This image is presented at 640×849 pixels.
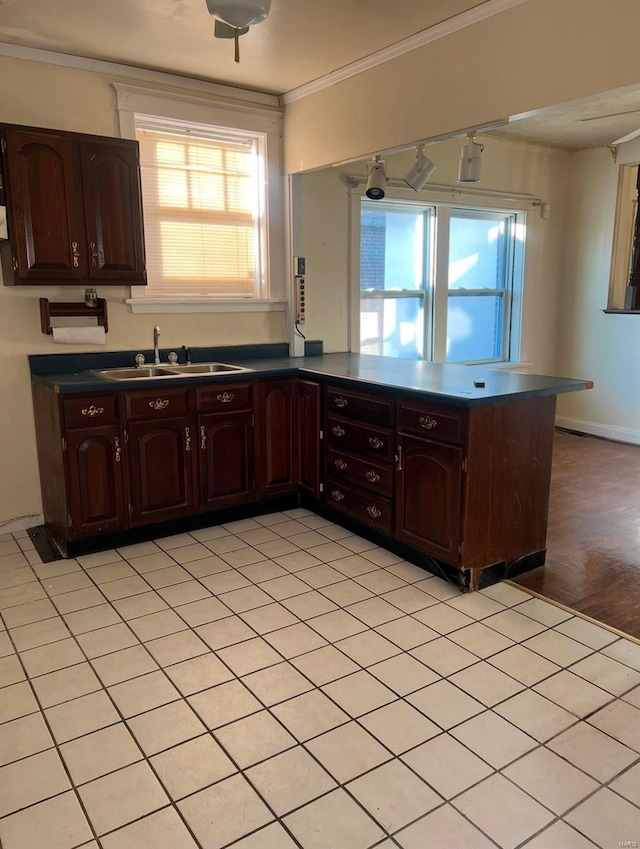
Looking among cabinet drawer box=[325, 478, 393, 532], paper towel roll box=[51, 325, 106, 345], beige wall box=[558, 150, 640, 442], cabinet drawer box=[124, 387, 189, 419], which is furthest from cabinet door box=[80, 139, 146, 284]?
beige wall box=[558, 150, 640, 442]

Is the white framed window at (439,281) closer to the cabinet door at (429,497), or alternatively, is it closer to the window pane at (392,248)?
the window pane at (392,248)

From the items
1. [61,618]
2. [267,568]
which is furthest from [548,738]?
[61,618]

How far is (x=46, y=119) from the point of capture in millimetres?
3391

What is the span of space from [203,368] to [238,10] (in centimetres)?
217

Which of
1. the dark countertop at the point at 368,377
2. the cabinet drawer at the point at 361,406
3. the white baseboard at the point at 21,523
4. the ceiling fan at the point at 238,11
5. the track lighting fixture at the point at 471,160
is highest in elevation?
the ceiling fan at the point at 238,11

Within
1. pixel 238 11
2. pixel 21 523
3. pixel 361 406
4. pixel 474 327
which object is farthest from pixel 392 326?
pixel 238 11

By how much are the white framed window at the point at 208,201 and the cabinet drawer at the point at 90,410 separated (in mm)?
801

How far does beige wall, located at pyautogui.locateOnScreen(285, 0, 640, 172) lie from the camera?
2.35 metres

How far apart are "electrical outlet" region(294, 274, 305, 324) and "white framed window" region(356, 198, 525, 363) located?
1.66 ft

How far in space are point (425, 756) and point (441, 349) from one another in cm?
375

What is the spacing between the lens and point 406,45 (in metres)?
3.13

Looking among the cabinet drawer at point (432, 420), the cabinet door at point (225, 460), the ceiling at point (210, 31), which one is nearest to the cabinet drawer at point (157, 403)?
the cabinet door at point (225, 460)

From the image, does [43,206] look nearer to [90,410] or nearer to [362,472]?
[90,410]

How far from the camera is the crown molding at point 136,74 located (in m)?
3.27
